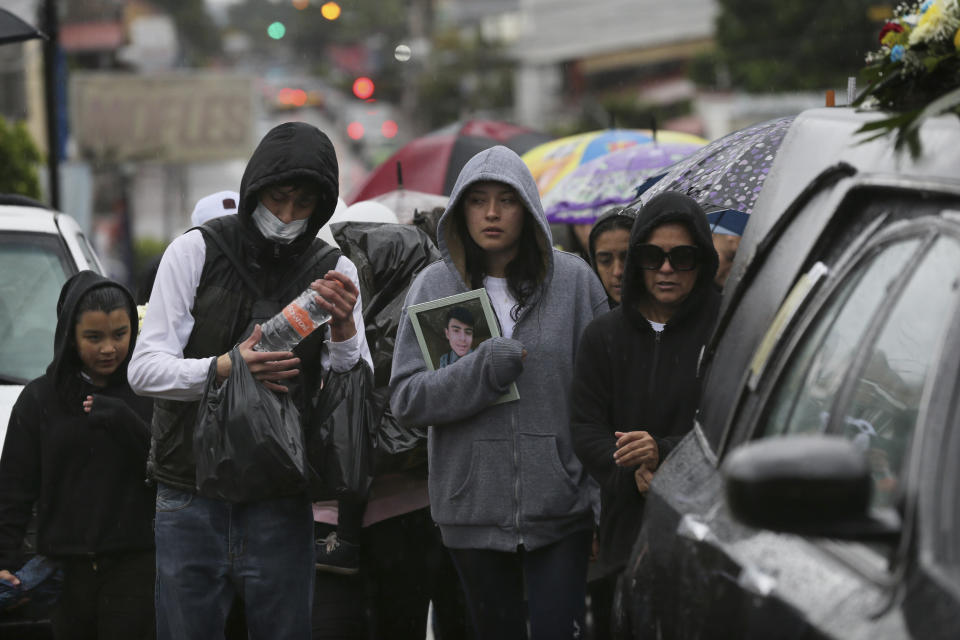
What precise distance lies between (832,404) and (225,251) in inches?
90.4

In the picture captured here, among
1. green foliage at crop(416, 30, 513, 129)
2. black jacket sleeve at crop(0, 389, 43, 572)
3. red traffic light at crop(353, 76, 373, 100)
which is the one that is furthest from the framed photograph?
green foliage at crop(416, 30, 513, 129)

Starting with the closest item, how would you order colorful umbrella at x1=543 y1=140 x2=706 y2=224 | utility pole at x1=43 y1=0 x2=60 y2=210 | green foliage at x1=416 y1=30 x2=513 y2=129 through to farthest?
colorful umbrella at x1=543 y1=140 x2=706 y2=224 → utility pole at x1=43 y1=0 x2=60 y2=210 → green foliage at x1=416 y1=30 x2=513 y2=129

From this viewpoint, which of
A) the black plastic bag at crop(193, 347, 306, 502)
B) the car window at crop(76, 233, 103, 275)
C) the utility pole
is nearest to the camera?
the black plastic bag at crop(193, 347, 306, 502)

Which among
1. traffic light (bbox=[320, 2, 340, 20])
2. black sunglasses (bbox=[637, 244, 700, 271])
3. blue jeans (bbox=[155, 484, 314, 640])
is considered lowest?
blue jeans (bbox=[155, 484, 314, 640])

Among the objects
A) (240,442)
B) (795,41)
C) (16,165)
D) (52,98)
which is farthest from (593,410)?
(795,41)

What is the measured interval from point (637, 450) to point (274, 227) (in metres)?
1.26

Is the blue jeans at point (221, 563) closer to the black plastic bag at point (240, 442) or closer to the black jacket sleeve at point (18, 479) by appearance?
the black plastic bag at point (240, 442)

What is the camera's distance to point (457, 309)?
187 inches

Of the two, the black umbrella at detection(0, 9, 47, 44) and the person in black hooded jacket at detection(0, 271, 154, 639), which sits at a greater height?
the black umbrella at detection(0, 9, 47, 44)

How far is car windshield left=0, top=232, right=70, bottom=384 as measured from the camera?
677 centimetres

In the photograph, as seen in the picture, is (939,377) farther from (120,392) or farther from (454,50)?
(454,50)

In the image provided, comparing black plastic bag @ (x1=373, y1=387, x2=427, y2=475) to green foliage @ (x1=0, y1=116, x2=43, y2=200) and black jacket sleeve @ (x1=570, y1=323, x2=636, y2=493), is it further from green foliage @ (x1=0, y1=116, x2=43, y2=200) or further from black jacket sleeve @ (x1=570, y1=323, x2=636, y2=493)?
green foliage @ (x1=0, y1=116, x2=43, y2=200)

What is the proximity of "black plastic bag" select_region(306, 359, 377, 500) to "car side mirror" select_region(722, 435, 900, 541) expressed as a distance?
7.85ft

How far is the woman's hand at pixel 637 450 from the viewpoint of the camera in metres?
4.25
